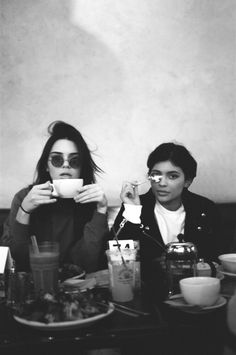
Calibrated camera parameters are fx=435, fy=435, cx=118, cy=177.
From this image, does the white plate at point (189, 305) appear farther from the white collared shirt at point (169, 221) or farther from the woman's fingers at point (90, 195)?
the white collared shirt at point (169, 221)

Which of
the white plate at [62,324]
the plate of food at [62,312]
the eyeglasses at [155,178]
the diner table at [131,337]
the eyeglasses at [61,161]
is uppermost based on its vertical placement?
the eyeglasses at [61,161]

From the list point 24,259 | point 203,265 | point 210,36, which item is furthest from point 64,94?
point 203,265

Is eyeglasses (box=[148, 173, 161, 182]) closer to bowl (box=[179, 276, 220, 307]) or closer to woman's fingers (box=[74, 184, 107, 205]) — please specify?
woman's fingers (box=[74, 184, 107, 205])

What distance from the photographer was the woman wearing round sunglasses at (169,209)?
207cm

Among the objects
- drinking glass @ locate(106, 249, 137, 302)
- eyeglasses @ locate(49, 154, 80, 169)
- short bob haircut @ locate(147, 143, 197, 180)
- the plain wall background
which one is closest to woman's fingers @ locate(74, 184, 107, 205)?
eyeglasses @ locate(49, 154, 80, 169)

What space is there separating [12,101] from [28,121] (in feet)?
0.49

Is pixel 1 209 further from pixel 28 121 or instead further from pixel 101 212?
pixel 101 212

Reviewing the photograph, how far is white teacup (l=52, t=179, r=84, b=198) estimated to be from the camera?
5.32 ft

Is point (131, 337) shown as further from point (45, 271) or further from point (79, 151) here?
point (79, 151)

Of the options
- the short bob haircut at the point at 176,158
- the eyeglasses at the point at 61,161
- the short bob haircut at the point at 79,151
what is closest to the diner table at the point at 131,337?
the eyeglasses at the point at 61,161

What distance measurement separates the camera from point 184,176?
2.26 meters

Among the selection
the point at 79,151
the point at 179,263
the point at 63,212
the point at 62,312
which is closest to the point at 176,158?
the point at 79,151

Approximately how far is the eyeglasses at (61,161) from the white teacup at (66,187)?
292 millimetres

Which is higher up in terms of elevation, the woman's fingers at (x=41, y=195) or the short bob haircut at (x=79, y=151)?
the short bob haircut at (x=79, y=151)
